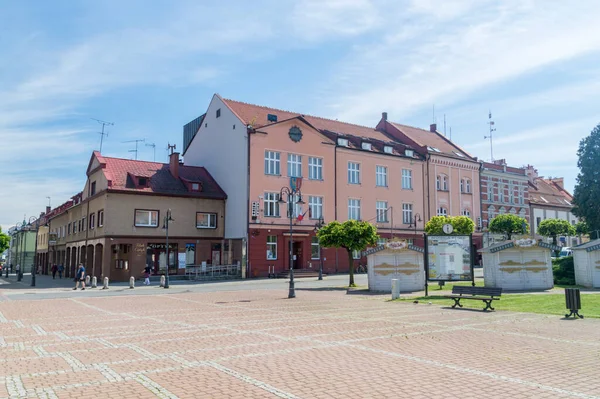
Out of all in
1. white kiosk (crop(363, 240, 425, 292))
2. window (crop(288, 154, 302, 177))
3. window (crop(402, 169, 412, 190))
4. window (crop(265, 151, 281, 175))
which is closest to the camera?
white kiosk (crop(363, 240, 425, 292))

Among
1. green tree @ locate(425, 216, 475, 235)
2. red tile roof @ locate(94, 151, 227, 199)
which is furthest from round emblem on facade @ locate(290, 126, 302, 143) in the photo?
green tree @ locate(425, 216, 475, 235)

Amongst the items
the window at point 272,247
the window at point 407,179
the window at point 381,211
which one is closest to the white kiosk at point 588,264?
the window at point 272,247

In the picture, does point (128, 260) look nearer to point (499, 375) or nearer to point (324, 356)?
point (324, 356)

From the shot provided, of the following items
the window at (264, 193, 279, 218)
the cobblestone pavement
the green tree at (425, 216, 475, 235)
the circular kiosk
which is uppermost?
the window at (264, 193, 279, 218)

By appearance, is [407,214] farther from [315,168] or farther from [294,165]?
[294,165]

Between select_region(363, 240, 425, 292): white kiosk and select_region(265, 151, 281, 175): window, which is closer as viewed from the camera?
select_region(363, 240, 425, 292): white kiosk

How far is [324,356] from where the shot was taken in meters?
9.34

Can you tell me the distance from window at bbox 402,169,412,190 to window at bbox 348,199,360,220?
6761mm

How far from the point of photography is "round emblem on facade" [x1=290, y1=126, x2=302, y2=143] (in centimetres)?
4278

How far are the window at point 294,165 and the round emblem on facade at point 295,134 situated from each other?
55.2 inches

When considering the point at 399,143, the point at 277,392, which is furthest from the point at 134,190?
the point at 277,392

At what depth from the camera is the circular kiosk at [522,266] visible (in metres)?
23.1

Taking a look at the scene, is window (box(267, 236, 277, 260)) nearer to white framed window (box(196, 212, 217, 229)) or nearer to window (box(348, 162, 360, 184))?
white framed window (box(196, 212, 217, 229))

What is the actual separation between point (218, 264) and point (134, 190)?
30.1 ft
